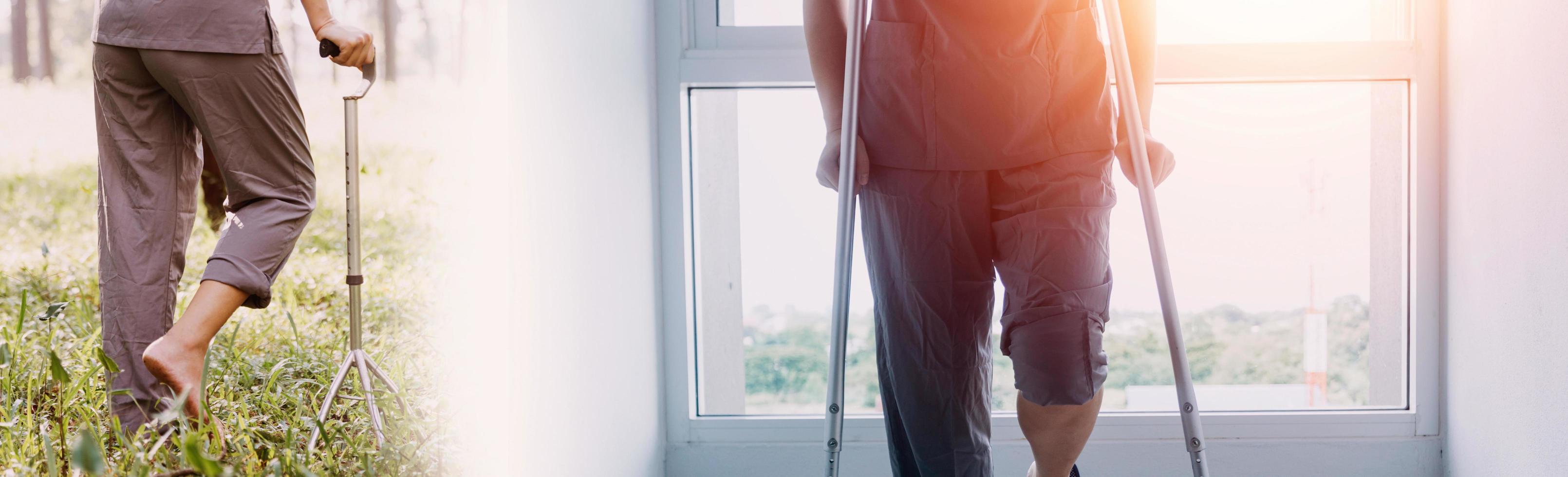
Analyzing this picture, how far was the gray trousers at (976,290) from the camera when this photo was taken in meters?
1.19

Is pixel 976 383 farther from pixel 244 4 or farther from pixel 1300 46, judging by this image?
pixel 1300 46

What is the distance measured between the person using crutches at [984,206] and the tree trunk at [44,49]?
0.90 metres

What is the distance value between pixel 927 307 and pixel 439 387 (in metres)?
0.63

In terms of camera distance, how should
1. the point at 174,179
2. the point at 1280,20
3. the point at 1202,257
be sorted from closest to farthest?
the point at 174,179, the point at 1280,20, the point at 1202,257

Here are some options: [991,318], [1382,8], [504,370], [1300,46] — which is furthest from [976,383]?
[1382,8]

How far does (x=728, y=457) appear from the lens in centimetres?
222

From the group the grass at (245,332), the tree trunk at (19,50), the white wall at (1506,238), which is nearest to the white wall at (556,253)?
the grass at (245,332)

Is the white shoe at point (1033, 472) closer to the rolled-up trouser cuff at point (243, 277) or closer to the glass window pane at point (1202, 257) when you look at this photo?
the glass window pane at point (1202, 257)

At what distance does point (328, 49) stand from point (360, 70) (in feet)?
0.17

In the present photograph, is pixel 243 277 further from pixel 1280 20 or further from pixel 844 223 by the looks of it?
pixel 1280 20

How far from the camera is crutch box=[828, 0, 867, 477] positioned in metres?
1.31

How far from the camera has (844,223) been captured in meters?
1.37

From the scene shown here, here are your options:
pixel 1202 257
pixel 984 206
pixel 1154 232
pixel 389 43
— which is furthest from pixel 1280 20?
pixel 389 43

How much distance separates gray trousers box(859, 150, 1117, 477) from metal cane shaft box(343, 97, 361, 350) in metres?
0.70
